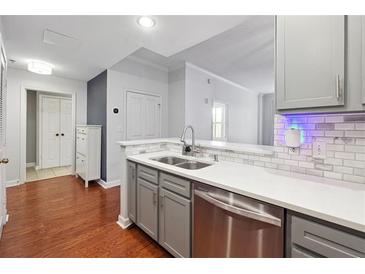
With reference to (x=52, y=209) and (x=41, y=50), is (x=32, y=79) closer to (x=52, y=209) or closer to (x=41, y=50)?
(x=41, y=50)

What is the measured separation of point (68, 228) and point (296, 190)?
2.42 m

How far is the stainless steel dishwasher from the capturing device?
3.17 ft

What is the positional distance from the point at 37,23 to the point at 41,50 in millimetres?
846

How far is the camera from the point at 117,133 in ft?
11.9

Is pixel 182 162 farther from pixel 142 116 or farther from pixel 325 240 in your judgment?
pixel 142 116

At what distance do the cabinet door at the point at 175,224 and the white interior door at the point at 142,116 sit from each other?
2.51m

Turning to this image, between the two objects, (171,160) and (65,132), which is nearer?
(171,160)

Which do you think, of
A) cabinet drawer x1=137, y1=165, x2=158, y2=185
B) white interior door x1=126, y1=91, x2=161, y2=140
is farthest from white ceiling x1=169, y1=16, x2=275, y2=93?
cabinet drawer x1=137, y1=165, x2=158, y2=185

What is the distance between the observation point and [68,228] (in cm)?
208

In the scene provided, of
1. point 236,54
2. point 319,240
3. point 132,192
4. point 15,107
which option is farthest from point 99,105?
point 319,240

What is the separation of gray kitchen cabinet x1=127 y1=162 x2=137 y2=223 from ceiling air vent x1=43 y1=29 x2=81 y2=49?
177cm

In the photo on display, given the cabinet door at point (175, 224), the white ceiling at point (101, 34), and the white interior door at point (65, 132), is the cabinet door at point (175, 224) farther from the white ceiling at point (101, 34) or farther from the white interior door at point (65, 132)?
the white interior door at point (65, 132)

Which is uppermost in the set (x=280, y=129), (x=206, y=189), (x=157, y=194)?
(x=280, y=129)

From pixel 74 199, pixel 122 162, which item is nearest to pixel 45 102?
pixel 74 199
